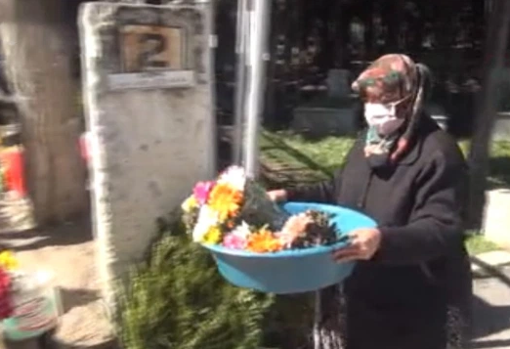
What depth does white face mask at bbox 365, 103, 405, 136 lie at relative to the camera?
2164 millimetres

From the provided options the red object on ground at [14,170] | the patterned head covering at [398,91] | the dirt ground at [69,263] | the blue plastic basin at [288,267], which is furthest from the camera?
the red object on ground at [14,170]

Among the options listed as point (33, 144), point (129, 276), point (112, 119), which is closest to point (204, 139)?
point (112, 119)

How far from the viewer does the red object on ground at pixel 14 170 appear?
17.6ft

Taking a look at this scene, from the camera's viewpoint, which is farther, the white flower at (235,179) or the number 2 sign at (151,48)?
the number 2 sign at (151,48)

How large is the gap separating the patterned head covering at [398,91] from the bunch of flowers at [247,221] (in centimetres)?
26

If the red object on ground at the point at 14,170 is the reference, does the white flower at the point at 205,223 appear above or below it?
above

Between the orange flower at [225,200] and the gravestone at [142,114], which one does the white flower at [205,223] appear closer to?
the orange flower at [225,200]

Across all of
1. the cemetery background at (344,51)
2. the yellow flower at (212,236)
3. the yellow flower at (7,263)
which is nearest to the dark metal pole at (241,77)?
the yellow flower at (7,263)

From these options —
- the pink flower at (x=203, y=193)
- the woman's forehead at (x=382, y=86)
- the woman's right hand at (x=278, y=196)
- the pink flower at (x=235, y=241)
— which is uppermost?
the woman's forehead at (x=382, y=86)

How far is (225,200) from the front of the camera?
2.26 m

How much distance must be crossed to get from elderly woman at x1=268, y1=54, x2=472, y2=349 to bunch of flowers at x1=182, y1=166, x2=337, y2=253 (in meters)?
0.10

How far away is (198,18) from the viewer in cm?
343

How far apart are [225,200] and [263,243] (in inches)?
9.8

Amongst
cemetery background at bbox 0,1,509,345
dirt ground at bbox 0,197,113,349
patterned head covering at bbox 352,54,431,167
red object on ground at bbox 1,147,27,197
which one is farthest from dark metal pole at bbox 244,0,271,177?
cemetery background at bbox 0,1,509,345
